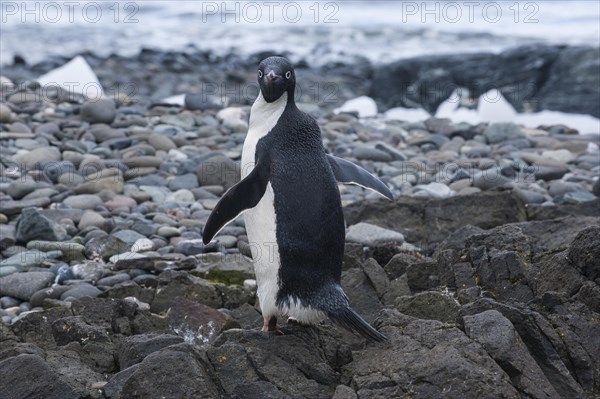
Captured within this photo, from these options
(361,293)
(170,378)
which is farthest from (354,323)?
(361,293)

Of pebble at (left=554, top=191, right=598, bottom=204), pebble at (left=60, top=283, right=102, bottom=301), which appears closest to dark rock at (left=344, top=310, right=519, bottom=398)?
pebble at (left=60, top=283, right=102, bottom=301)

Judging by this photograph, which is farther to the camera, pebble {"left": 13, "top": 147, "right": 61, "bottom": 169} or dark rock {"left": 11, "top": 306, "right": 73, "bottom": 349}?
pebble {"left": 13, "top": 147, "right": 61, "bottom": 169}

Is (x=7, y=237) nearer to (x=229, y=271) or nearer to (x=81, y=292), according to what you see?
(x=81, y=292)

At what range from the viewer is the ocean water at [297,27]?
22078mm

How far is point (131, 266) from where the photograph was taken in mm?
6504

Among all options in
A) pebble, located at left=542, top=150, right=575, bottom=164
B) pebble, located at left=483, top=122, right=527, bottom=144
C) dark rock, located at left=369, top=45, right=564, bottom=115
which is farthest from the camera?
dark rock, located at left=369, top=45, right=564, bottom=115

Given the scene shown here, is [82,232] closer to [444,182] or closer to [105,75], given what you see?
[444,182]

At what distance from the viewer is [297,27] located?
25.5 m

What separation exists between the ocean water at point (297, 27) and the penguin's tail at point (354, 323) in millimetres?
16030

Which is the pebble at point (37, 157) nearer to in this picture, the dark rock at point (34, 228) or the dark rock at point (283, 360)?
the dark rock at point (34, 228)

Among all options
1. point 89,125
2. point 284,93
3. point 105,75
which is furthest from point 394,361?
point 105,75

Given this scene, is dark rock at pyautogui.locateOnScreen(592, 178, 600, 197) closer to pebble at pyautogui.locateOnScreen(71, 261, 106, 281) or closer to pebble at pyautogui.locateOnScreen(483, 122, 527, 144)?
pebble at pyautogui.locateOnScreen(483, 122, 527, 144)

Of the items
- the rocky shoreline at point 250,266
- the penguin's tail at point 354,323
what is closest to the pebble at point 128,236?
the rocky shoreline at point 250,266

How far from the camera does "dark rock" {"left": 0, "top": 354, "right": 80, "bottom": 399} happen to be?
3734 mm
